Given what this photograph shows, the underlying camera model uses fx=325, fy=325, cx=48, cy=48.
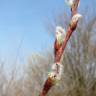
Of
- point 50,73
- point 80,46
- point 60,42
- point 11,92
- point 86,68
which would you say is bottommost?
point 50,73

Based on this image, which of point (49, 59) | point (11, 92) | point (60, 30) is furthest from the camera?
point (49, 59)

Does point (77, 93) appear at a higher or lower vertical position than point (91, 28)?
lower

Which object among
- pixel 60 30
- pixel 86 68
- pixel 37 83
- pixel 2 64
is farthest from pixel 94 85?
pixel 60 30

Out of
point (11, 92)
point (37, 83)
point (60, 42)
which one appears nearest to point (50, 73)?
point (60, 42)

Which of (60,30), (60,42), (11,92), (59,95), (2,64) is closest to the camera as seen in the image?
(60,42)

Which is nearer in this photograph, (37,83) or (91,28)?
(91,28)

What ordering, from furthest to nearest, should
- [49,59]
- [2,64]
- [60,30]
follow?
[49,59] → [2,64] → [60,30]

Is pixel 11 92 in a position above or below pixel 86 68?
below

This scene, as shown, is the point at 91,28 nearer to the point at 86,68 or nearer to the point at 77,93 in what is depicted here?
the point at 86,68

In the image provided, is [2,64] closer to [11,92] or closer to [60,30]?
[11,92]

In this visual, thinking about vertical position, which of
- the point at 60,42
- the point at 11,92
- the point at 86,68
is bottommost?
the point at 60,42
